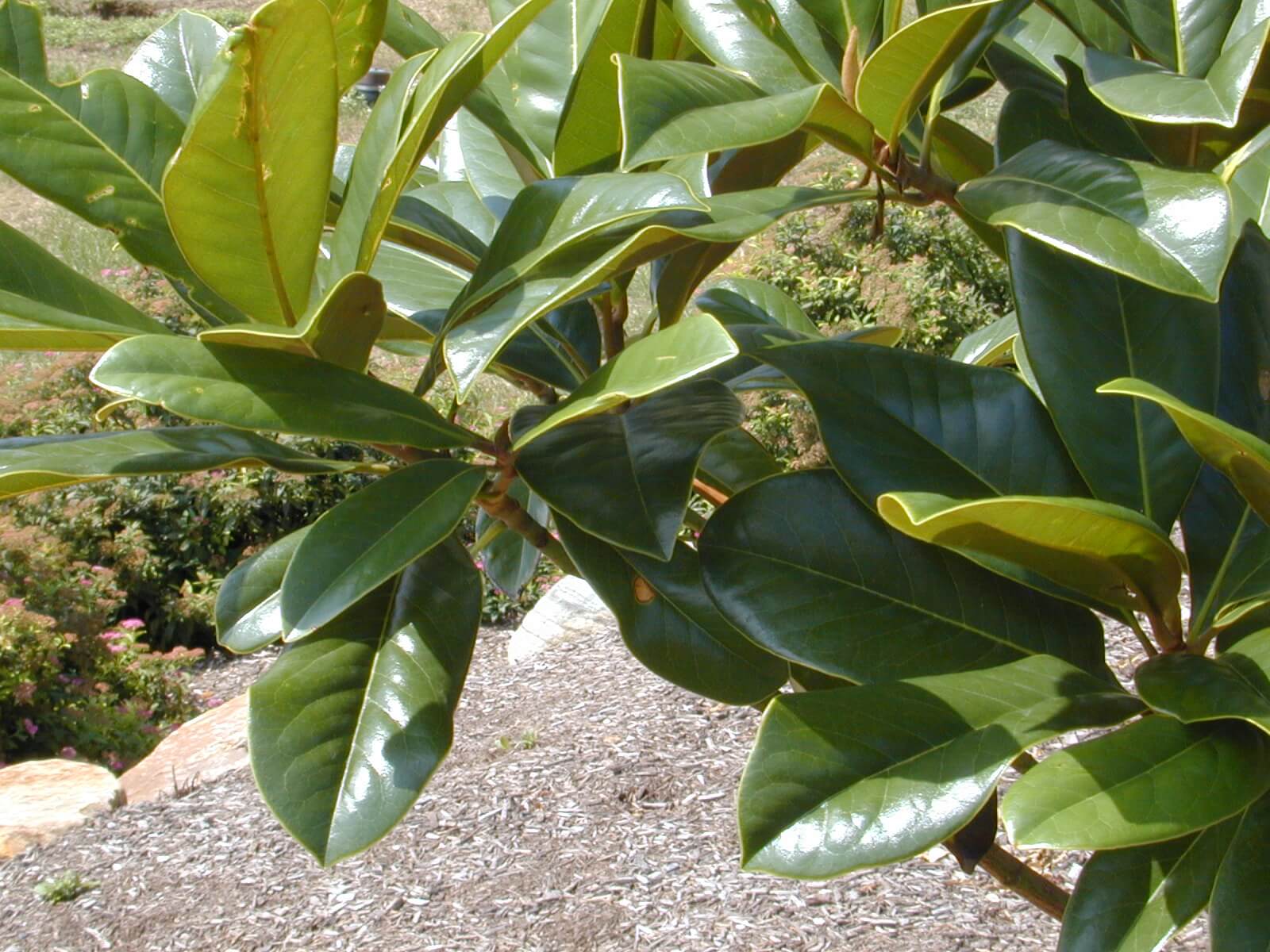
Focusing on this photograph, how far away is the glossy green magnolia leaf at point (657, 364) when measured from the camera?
568 millimetres

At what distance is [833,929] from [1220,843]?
2.81 meters

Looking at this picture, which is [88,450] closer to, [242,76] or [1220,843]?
[242,76]

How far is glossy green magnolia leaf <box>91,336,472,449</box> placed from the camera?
0.62m

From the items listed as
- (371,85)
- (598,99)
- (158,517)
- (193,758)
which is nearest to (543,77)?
(598,99)

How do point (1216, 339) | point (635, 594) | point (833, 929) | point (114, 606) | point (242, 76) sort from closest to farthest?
1. point (242, 76)
2. point (1216, 339)
3. point (635, 594)
4. point (833, 929)
5. point (114, 606)

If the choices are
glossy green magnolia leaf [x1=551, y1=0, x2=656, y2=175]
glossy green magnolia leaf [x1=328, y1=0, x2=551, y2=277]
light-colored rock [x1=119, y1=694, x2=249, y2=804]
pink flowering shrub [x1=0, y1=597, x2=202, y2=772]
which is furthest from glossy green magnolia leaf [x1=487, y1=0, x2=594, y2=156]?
pink flowering shrub [x1=0, y1=597, x2=202, y2=772]

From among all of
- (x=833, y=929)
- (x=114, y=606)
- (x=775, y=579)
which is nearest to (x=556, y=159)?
(x=775, y=579)

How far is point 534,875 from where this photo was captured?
3.69 m

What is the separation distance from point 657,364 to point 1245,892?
0.39 meters

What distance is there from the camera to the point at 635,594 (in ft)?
2.71

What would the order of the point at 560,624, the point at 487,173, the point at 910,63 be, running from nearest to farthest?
the point at 910,63, the point at 487,173, the point at 560,624

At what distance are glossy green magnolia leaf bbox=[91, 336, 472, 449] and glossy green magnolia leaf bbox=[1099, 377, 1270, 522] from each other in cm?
38

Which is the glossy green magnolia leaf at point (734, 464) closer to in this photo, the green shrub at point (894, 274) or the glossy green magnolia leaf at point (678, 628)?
the glossy green magnolia leaf at point (678, 628)

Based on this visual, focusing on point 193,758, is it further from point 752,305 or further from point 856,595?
point 856,595
